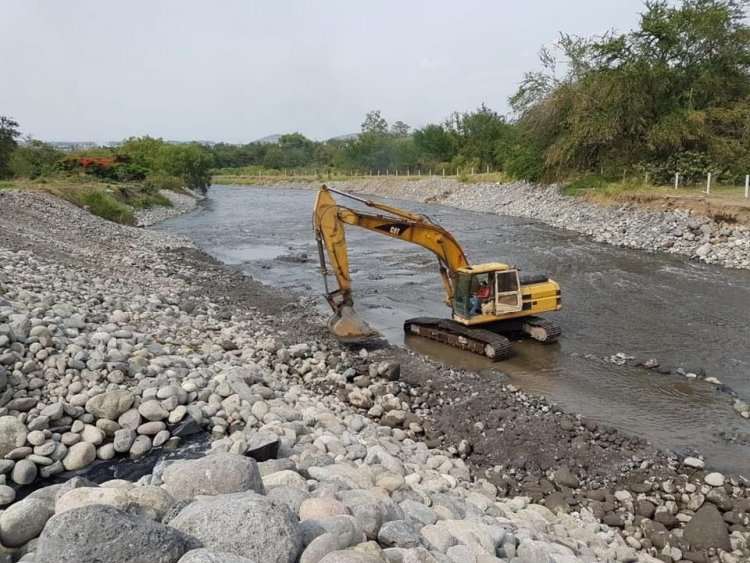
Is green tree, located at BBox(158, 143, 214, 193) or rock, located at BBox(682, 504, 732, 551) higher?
green tree, located at BBox(158, 143, 214, 193)

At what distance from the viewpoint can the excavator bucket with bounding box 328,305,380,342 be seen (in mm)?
12969

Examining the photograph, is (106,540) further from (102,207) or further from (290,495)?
(102,207)

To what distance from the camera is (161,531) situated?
3.72 metres

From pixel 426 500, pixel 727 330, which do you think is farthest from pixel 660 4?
pixel 426 500

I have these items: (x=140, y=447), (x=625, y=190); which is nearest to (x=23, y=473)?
(x=140, y=447)

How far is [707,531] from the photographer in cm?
670

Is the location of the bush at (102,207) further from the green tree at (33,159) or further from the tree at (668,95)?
the tree at (668,95)

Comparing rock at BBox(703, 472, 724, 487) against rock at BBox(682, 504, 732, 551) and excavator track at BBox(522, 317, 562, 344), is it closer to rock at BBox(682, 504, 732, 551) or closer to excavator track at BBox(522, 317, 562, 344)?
rock at BBox(682, 504, 732, 551)

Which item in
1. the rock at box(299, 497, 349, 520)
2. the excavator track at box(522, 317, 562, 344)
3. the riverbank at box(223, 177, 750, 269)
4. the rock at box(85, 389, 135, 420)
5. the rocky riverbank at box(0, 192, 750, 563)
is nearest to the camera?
the rocky riverbank at box(0, 192, 750, 563)

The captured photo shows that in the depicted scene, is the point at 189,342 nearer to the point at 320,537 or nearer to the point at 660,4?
the point at 320,537

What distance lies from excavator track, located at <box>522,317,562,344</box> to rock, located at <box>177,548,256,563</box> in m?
10.6

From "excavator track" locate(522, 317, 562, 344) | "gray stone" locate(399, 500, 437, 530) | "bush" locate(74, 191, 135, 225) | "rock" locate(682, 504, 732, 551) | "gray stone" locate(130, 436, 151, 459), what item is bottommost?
"rock" locate(682, 504, 732, 551)

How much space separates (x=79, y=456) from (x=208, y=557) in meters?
3.93

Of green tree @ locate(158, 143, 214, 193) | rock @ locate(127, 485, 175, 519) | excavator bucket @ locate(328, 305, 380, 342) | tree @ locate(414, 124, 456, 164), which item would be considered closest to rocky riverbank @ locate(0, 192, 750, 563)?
rock @ locate(127, 485, 175, 519)
